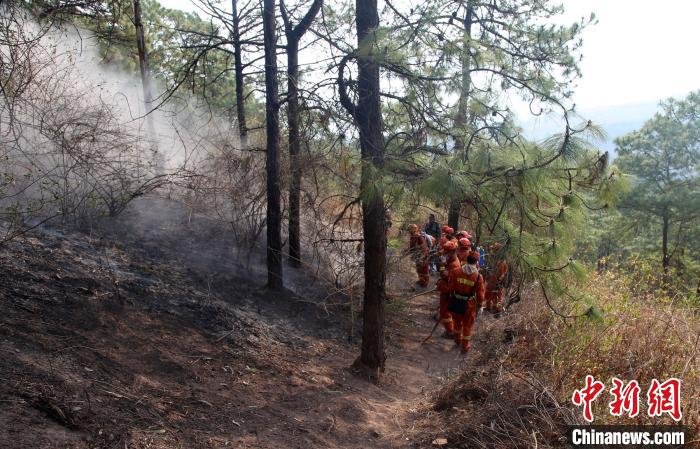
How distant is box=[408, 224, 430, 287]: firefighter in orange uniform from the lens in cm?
854

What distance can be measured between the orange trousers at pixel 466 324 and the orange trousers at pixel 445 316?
278 mm

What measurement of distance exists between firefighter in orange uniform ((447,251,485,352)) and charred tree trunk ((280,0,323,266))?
286 centimetres

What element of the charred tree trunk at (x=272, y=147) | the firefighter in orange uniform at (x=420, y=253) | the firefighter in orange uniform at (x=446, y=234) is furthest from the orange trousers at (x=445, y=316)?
the charred tree trunk at (x=272, y=147)

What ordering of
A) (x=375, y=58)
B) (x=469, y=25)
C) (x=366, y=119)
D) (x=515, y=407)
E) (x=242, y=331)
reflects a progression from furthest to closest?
(x=242, y=331), (x=469, y=25), (x=366, y=119), (x=375, y=58), (x=515, y=407)

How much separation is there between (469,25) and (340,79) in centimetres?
193

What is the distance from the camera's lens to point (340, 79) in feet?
19.7

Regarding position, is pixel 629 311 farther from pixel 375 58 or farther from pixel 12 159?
pixel 12 159

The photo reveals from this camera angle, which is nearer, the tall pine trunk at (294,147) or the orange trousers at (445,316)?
the tall pine trunk at (294,147)

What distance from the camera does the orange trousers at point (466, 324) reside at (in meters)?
7.91

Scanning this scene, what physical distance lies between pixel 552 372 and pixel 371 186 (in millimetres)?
2516

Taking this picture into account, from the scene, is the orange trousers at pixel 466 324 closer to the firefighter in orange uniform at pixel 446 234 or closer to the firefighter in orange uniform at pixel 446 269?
the firefighter in orange uniform at pixel 446 269

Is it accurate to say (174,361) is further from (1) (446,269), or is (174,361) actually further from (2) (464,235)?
(2) (464,235)

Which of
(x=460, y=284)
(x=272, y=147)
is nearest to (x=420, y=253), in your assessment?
(x=460, y=284)

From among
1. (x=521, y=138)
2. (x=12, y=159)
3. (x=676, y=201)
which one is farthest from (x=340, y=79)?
(x=676, y=201)
